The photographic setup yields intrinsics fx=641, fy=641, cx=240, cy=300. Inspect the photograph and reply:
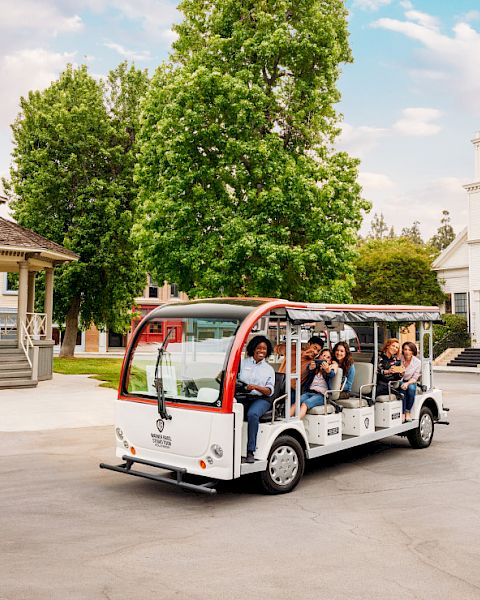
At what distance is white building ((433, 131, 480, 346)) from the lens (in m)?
40.1

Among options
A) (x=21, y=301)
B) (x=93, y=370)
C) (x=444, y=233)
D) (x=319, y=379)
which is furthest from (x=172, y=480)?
(x=444, y=233)

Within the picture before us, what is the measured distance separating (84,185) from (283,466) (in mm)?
25149

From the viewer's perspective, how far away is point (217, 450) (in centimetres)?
718

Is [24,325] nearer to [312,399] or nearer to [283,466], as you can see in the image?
[312,399]

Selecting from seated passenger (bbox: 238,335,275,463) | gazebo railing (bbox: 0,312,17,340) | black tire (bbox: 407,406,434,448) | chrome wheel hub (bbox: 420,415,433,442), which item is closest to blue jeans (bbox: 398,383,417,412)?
black tire (bbox: 407,406,434,448)

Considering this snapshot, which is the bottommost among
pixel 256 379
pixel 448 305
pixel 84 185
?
pixel 256 379

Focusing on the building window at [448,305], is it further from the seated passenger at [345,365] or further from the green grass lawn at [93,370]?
the seated passenger at [345,365]

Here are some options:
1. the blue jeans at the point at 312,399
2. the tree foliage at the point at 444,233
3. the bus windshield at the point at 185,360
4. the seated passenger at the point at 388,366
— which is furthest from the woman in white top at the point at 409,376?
the tree foliage at the point at 444,233

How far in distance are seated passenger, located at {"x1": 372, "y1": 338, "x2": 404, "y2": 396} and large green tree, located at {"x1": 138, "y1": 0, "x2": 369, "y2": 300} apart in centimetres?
947

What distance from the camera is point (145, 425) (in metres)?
7.85

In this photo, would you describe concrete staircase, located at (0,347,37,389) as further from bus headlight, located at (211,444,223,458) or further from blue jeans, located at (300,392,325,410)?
bus headlight, located at (211,444,223,458)

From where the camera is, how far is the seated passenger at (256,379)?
7629 millimetres

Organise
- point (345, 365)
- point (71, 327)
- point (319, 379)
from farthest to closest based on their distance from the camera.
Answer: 1. point (71, 327)
2. point (345, 365)
3. point (319, 379)

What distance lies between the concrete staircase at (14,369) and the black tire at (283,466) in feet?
44.0
